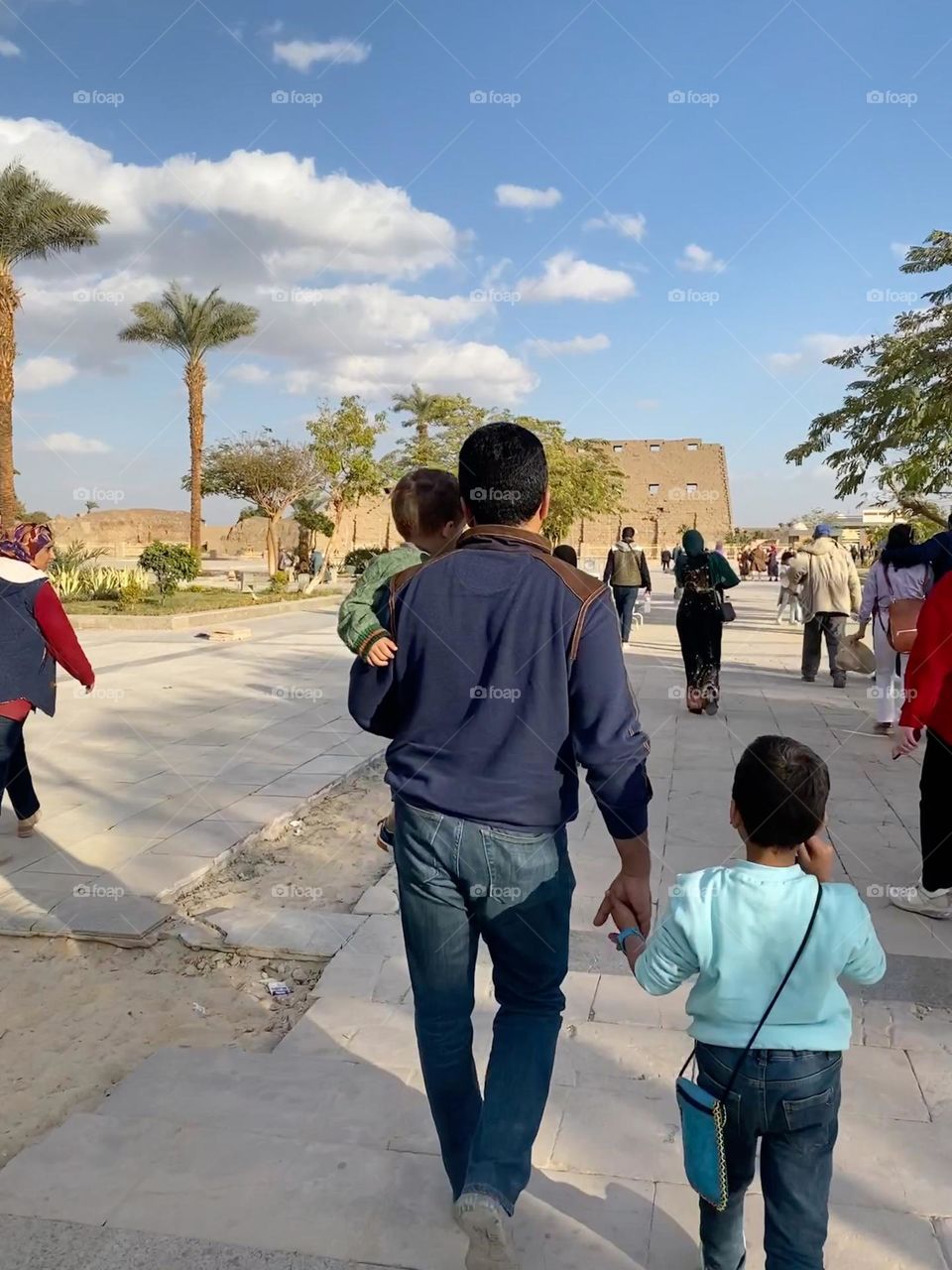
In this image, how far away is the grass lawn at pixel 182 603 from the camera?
17.4 meters

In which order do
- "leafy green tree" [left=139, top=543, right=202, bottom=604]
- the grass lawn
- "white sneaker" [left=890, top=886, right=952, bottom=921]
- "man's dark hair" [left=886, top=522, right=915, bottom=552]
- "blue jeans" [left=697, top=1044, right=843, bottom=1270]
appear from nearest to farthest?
"blue jeans" [left=697, top=1044, right=843, bottom=1270] → "white sneaker" [left=890, top=886, right=952, bottom=921] → "man's dark hair" [left=886, top=522, right=915, bottom=552] → the grass lawn → "leafy green tree" [left=139, top=543, right=202, bottom=604]

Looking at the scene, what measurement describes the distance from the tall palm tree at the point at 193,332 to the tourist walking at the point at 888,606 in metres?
25.6

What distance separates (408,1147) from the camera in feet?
8.06

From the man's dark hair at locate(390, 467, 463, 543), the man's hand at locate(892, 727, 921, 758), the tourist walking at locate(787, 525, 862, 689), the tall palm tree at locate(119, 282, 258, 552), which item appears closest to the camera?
the man's dark hair at locate(390, 467, 463, 543)

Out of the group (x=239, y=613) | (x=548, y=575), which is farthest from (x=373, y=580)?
(x=239, y=613)

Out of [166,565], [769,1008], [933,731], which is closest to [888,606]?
[933,731]

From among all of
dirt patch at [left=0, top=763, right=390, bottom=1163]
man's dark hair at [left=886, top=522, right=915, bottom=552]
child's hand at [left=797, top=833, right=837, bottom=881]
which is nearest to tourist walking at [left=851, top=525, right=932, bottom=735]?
man's dark hair at [left=886, top=522, right=915, bottom=552]

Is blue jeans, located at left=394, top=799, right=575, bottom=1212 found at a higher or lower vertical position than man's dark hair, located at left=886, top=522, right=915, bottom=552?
lower

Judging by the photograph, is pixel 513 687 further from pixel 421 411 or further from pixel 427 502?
pixel 421 411

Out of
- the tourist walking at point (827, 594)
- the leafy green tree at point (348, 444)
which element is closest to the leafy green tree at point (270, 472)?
the leafy green tree at point (348, 444)

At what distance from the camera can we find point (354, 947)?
3.89 metres

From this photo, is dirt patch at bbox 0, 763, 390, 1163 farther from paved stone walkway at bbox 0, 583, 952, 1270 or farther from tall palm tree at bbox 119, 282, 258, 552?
tall palm tree at bbox 119, 282, 258, 552

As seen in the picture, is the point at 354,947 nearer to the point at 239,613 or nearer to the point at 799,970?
the point at 799,970

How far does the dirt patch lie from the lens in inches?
118
